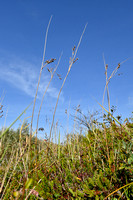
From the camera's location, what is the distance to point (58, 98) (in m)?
2.14

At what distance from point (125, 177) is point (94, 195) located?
0.38 meters

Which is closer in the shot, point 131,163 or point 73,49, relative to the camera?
point 131,163

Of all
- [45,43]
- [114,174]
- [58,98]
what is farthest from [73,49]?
[114,174]

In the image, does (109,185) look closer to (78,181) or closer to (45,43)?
(78,181)

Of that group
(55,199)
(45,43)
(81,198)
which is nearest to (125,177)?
(81,198)

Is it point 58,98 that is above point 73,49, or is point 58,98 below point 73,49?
below

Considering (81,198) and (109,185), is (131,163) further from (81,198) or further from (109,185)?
(81,198)

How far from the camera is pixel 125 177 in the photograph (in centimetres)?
177

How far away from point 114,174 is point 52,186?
2.63 ft

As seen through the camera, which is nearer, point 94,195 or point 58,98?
point 94,195

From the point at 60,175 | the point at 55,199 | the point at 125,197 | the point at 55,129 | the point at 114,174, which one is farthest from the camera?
the point at 55,129

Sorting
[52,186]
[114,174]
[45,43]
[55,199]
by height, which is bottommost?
[55,199]

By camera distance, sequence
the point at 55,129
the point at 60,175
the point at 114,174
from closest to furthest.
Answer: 1. the point at 114,174
2. the point at 60,175
3. the point at 55,129

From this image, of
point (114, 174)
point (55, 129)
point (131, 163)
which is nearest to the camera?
point (131, 163)
